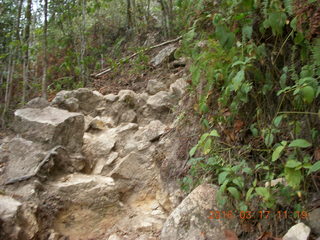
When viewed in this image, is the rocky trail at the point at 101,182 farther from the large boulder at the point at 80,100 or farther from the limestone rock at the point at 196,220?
the large boulder at the point at 80,100

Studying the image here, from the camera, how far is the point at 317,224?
1972 mm

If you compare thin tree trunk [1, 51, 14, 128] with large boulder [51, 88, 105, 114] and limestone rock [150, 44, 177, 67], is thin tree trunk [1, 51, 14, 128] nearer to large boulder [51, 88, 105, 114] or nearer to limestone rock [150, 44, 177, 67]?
large boulder [51, 88, 105, 114]

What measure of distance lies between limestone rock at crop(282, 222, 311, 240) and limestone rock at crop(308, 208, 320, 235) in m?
0.06

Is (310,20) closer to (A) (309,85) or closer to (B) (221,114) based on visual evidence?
(A) (309,85)

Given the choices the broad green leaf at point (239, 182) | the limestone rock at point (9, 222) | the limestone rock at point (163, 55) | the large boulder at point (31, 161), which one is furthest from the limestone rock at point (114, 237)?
the limestone rock at point (163, 55)

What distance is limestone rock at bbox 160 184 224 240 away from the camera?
2.59 m

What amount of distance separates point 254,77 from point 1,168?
3.87m

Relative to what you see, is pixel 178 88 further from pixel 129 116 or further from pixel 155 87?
pixel 129 116

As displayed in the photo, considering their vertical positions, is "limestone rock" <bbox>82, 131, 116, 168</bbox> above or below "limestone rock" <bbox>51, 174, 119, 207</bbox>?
above

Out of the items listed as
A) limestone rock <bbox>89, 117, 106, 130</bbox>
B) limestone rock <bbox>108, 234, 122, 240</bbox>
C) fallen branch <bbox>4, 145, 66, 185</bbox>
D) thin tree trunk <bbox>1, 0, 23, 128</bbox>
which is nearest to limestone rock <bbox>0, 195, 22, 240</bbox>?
fallen branch <bbox>4, 145, 66, 185</bbox>

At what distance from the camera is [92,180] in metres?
3.96

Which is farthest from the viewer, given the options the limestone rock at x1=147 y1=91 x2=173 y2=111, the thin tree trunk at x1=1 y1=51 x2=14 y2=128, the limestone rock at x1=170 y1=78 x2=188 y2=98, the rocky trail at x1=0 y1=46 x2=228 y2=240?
the thin tree trunk at x1=1 y1=51 x2=14 y2=128
